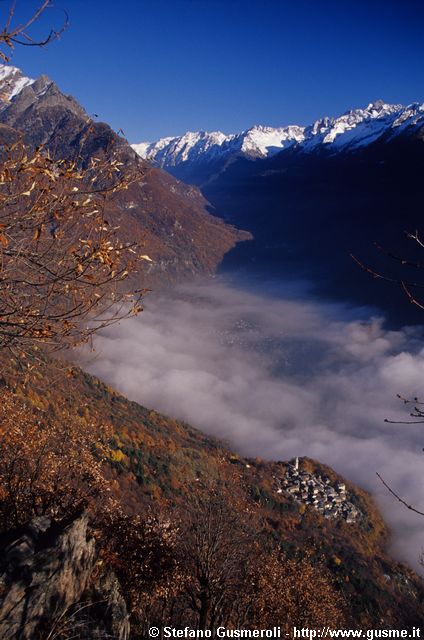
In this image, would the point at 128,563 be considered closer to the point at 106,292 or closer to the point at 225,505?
the point at 225,505

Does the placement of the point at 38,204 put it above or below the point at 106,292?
above

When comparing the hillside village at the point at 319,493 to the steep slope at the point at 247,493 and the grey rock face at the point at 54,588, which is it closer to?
the steep slope at the point at 247,493

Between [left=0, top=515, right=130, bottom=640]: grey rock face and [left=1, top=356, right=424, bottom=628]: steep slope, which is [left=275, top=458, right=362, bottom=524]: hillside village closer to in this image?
[left=1, top=356, right=424, bottom=628]: steep slope

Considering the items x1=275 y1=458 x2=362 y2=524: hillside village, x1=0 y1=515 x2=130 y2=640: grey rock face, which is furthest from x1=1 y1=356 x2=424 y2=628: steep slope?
x1=0 y1=515 x2=130 y2=640: grey rock face

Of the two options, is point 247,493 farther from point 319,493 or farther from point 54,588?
point 319,493

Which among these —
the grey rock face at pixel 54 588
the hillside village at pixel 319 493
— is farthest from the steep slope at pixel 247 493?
the grey rock face at pixel 54 588

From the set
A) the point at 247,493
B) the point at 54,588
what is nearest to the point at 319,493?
the point at 247,493

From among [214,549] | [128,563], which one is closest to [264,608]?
[214,549]

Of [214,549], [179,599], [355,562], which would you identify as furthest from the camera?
[355,562]

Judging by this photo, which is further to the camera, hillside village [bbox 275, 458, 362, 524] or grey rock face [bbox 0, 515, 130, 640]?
hillside village [bbox 275, 458, 362, 524]
